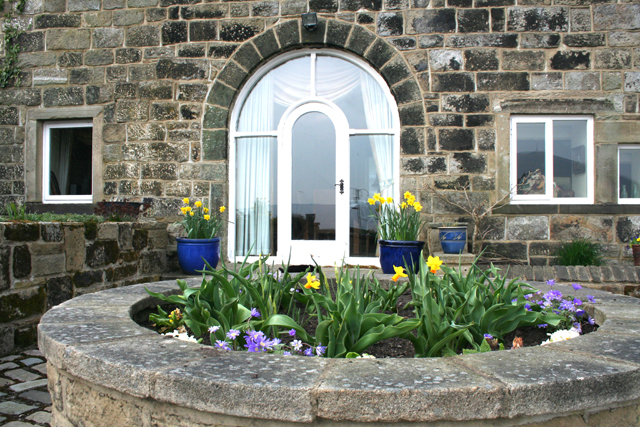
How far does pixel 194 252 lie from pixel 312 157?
204cm

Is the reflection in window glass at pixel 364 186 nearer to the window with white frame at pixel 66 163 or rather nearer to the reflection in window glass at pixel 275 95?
the reflection in window glass at pixel 275 95

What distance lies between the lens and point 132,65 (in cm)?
587

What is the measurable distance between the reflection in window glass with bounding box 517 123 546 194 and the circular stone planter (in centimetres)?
444

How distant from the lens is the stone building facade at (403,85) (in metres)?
5.33

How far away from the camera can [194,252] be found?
4895mm

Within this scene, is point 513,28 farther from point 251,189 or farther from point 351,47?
point 251,189

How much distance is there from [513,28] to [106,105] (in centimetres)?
534

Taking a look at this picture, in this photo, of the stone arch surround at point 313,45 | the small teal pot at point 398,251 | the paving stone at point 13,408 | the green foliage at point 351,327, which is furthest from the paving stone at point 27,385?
the stone arch surround at point 313,45

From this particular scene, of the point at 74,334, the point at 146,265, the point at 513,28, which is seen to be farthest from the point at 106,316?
the point at 513,28

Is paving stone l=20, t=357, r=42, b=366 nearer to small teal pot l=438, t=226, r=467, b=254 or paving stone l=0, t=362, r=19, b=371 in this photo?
paving stone l=0, t=362, r=19, b=371

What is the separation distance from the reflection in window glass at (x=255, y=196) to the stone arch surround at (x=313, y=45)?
414 mm

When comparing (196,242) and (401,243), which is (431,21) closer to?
(401,243)

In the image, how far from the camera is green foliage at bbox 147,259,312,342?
1712 mm

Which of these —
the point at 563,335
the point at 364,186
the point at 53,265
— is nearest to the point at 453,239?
the point at 364,186
